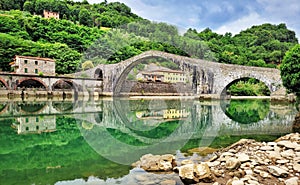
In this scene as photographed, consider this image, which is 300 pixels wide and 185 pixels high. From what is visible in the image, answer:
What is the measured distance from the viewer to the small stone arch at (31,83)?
89.5 ft

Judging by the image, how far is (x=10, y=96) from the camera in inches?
989

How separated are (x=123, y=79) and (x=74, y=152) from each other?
29.4m

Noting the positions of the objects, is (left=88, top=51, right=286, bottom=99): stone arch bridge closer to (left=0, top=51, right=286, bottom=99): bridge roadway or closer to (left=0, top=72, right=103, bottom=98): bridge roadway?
(left=0, top=51, right=286, bottom=99): bridge roadway

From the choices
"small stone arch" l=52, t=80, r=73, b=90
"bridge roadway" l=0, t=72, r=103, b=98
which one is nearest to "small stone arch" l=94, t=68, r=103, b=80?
"bridge roadway" l=0, t=72, r=103, b=98

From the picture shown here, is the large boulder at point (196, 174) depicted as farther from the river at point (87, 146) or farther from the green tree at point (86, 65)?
the green tree at point (86, 65)

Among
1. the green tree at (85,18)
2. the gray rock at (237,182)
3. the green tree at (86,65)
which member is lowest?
the gray rock at (237,182)

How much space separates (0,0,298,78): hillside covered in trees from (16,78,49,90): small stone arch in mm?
5678

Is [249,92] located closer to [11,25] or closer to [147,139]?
[147,139]

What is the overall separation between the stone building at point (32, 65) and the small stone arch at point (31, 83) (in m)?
1.19

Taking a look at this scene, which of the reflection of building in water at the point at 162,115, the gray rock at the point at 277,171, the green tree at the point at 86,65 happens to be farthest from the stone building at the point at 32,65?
the gray rock at the point at 277,171

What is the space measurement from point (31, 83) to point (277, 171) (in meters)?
30.1

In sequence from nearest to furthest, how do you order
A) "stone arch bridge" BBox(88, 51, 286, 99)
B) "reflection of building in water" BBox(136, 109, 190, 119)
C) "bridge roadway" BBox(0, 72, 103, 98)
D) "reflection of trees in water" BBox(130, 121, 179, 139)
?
"reflection of trees in water" BBox(130, 121, 179, 139), "reflection of building in water" BBox(136, 109, 190, 119), "stone arch bridge" BBox(88, 51, 286, 99), "bridge roadway" BBox(0, 72, 103, 98)

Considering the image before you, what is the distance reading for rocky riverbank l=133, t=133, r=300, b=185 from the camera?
3707 millimetres

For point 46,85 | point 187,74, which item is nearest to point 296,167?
point 187,74
